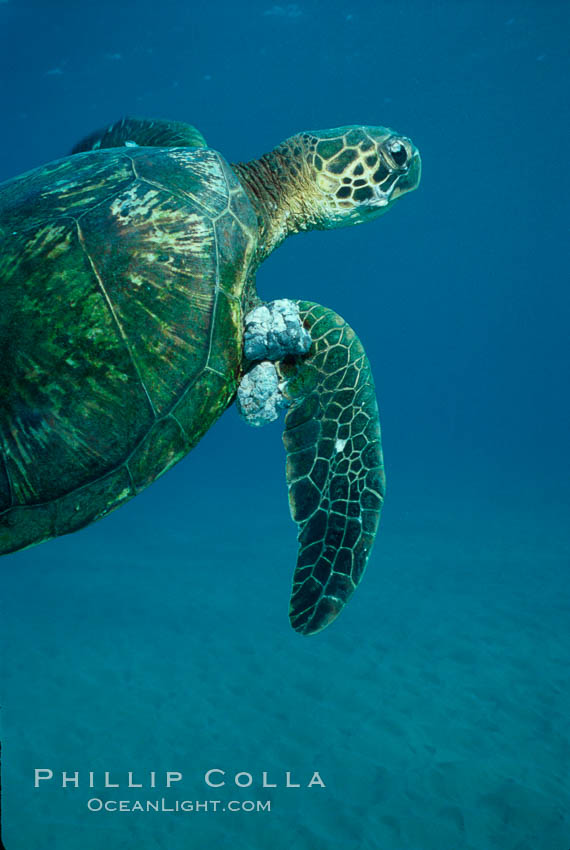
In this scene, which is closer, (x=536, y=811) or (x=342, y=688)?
(x=536, y=811)

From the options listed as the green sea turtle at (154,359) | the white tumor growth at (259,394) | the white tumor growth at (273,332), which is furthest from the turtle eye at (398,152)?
the white tumor growth at (259,394)

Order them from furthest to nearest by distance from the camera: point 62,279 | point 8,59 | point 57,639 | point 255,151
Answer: point 255,151, point 8,59, point 57,639, point 62,279

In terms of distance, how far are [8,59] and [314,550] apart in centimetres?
2325

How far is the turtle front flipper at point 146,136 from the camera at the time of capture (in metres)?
3.97

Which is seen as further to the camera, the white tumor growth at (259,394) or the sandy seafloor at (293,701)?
the sandy seafloor at (293,701)

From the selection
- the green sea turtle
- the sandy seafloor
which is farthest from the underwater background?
the green sea turtle

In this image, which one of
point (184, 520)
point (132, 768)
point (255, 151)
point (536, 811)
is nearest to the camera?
point (536, 811)

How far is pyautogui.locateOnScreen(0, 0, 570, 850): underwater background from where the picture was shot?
4.38 meters

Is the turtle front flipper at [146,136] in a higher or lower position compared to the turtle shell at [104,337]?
higher

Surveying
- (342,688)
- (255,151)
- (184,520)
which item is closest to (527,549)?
(342,688)

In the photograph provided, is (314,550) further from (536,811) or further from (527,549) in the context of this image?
(527,549)

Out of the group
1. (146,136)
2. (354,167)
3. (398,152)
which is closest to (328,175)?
(354,167)

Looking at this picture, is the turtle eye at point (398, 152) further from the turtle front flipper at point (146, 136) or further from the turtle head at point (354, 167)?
the turtle front flipper at point (146, 136)

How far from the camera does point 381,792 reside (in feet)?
14.5
